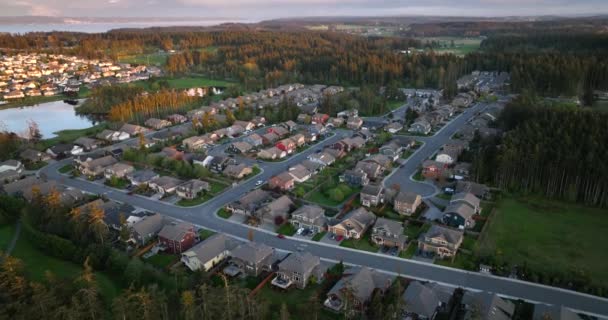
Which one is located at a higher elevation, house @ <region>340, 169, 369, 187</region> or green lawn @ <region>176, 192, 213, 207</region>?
house @ <region>340, 169, 369, 187</region>

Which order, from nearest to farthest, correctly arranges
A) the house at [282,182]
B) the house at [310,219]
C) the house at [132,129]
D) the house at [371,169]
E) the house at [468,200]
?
1. the house at [310,219]
2. the house at [468,200]
3. the house at [282,182]
4. the house at [371,169]
5. the house at [132,129]

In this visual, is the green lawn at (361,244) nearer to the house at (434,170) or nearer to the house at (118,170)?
the house at (434,170)

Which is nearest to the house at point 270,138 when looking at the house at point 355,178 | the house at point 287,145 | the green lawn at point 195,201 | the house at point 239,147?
the house at point 239,147

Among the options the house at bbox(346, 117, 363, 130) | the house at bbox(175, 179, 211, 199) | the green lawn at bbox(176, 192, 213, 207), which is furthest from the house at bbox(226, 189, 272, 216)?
the house at bbox(346, 117, 363, 130)

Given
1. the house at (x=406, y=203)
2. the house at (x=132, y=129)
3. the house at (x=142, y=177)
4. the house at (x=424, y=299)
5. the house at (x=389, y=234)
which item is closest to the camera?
the house at (x=424, y=299)

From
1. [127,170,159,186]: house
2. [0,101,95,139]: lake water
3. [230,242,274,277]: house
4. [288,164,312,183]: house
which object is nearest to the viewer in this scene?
[230,242,274,277]: house

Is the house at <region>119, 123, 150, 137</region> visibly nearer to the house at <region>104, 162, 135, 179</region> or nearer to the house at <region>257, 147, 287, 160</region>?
the house at <region>104, 162, 135, 179</region>

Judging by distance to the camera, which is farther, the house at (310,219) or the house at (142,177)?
the house at (142,177)
